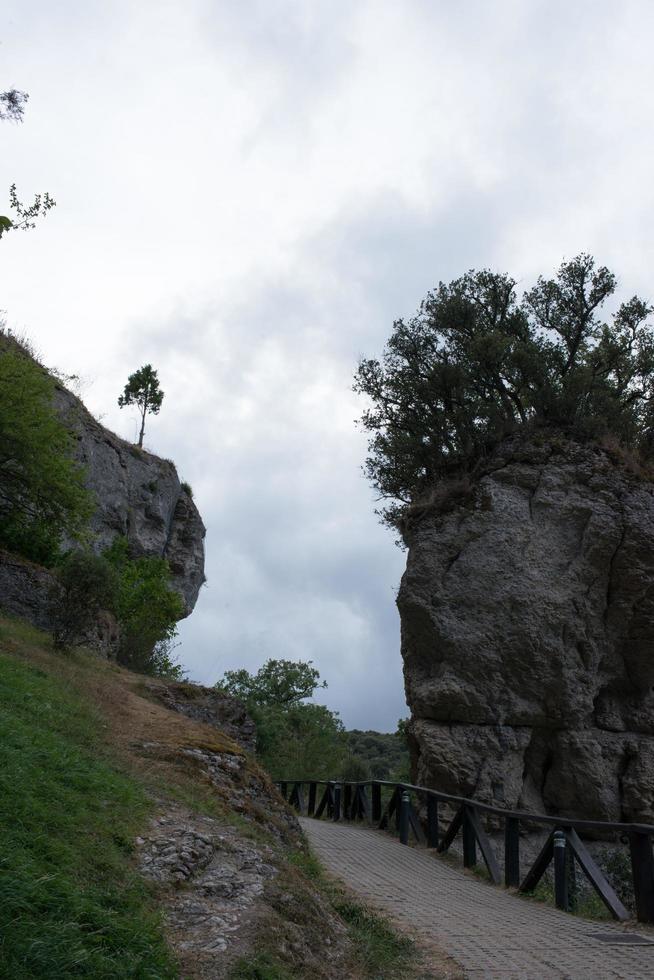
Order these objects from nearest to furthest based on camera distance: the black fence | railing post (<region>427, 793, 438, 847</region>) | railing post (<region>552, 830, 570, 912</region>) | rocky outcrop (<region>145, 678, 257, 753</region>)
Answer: the black fence
railing post (<region>552, 830, 570, 912</region>)
railing post (<region>427, 793, 438, 847</region>)
rocky outcrop (<region>145, 678, 257, 753</region>)

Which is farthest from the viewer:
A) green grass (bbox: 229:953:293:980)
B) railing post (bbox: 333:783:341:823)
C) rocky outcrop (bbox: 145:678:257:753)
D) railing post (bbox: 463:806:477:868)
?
railing post (bbox: 333:783:341:823)

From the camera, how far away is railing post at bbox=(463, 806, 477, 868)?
12.8 metres

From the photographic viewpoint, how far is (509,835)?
11.2 meters

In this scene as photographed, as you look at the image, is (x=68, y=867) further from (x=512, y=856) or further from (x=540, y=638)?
(x=540, y=638)

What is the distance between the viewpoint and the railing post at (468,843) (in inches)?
502

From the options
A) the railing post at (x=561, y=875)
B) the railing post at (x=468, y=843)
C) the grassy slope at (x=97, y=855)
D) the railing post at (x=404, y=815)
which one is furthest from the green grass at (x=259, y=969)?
the railing post at (x=404, y=815)

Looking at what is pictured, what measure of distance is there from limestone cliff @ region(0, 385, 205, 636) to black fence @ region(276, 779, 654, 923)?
12649 millimetres

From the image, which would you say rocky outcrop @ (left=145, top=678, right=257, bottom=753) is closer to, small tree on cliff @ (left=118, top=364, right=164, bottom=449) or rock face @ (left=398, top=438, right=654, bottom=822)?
rock face @ (left=398, top=438, right=654, bottom=822)

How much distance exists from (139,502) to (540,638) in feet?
76.9

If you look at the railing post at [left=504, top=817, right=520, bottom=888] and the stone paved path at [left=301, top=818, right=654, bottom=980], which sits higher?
the railing post at [left=504, top=817, right=520, bottom=888]

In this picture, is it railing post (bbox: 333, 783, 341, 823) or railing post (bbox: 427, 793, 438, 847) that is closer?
railing post (bbox: 427, 793, 438, 847)

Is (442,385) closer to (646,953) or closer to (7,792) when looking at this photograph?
(646,953)

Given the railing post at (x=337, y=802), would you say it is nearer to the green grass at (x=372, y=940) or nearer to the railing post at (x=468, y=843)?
the railing post at (x=468, y=843)

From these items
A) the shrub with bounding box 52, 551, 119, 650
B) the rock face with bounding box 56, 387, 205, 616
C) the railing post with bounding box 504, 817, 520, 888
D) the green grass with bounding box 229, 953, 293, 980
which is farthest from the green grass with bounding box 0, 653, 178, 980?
the rock face with bounding box 56, 387, 205, 616
